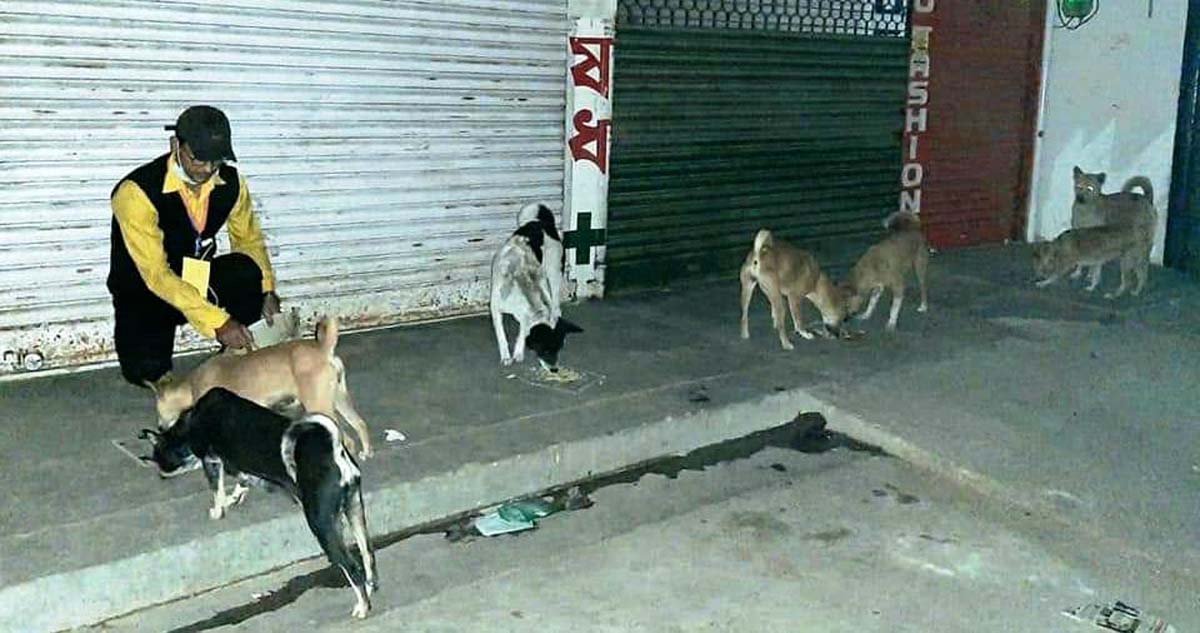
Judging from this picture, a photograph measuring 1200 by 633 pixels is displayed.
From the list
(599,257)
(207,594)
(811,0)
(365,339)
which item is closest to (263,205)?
(365,339)

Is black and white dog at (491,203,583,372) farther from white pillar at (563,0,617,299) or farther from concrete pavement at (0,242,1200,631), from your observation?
white pillar at (563,0,617,299)

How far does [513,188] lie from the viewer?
309 inches

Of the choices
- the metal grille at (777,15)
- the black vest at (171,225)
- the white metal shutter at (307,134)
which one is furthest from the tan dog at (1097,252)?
the black vest at (171,225)

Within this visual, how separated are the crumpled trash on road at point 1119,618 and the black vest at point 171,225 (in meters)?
3.87

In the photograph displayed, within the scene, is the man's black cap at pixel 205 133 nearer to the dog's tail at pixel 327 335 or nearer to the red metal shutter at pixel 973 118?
the dog's tail at pixel 327 335

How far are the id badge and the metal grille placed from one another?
12.4ft

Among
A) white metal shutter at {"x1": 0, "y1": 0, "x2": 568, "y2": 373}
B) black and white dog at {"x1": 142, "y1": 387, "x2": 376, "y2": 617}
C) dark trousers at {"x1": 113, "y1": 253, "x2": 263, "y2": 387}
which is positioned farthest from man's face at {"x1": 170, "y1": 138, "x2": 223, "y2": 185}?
white metal shutter at {"x1": 0, "y1": 0, "x2": 568, "y2": 373}

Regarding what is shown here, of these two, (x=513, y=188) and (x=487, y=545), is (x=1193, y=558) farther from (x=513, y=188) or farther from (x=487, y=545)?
(x=513, y=188)

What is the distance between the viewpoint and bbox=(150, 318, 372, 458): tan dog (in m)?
4.69

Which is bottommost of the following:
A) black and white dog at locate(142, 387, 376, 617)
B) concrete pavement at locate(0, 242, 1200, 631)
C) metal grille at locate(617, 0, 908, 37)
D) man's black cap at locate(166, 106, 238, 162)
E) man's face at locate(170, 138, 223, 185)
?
concrete pavement at locate(0, 242, 1200, 631)

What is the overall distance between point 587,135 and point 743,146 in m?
1.64

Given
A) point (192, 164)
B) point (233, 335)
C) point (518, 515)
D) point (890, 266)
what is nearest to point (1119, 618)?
point (518, 515)

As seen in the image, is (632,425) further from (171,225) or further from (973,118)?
(973,118)

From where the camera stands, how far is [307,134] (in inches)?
268
